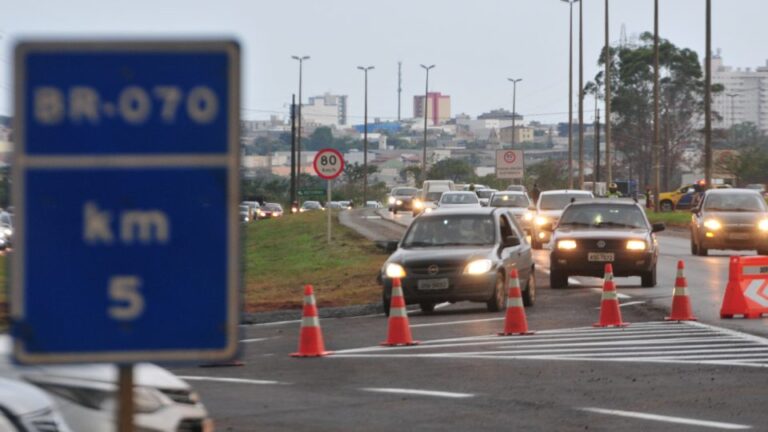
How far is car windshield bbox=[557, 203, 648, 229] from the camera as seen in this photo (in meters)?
30.7

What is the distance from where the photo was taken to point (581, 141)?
Result: 95.5 meters

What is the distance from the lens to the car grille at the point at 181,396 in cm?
892

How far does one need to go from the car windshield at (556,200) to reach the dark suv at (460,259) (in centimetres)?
2063

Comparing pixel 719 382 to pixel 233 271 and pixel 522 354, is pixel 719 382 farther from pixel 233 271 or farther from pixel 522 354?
pixel 233 271

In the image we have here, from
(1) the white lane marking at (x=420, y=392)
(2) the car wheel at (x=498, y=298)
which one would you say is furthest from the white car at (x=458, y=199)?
(1) the white lane marking at (x=420, y=392)

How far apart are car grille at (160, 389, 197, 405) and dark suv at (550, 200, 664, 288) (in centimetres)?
2090

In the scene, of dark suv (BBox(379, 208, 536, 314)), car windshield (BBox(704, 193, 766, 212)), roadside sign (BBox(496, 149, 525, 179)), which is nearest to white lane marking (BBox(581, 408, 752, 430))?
dark suv (BBox(379, 208, 536, 314))

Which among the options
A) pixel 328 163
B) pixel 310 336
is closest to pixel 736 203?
pixel 328 163

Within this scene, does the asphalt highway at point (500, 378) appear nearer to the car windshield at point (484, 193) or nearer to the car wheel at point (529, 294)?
the car wheel at point (529, 294)

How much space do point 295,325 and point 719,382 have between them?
31.1 feet

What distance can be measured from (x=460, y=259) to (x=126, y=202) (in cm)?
1993

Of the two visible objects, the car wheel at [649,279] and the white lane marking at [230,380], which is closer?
the white lane marking at [230,380]

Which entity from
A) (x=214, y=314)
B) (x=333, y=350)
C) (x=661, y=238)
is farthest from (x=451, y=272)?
(x=661, y=238)

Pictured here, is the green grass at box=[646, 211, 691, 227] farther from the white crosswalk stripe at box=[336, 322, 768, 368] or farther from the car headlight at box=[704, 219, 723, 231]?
the white crosswalk stripe at box=[336, 322, 768, 368]
